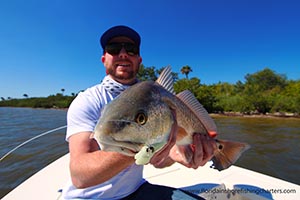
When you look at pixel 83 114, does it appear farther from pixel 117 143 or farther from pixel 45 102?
pixel 45 102

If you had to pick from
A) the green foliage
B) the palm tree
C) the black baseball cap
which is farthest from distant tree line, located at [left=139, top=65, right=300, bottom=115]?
the green foliage

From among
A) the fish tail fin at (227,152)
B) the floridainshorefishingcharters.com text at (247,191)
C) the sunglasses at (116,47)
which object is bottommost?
the floridainshorefishingcharters.com text at (247,191)

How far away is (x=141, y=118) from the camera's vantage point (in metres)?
0.89

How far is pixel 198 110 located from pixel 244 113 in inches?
1512

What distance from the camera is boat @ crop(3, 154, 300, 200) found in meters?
2.72

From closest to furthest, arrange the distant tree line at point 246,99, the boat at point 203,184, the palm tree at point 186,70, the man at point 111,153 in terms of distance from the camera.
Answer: the man at point 111,153 → the boat at point 203,184 → the distant tree line at point 246,99 → the palm tree at point 186,70

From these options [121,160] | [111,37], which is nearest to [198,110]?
[121,160]

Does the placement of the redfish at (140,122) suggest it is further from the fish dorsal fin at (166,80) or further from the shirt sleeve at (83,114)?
the shirt sleeve at (83,114)

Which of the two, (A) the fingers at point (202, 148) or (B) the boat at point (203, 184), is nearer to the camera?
(A) the fingers at point (202, 148)

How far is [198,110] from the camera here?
4.83ft

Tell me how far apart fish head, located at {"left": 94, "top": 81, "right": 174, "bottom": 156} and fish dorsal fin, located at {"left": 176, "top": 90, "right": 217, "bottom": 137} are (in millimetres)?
432

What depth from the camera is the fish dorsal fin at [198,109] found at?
1.43 metres

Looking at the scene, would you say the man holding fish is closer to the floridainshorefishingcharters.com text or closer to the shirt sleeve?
the shirt sleeve

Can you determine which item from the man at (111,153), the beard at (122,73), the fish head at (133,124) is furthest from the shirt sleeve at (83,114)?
the fish head at (133,124)
